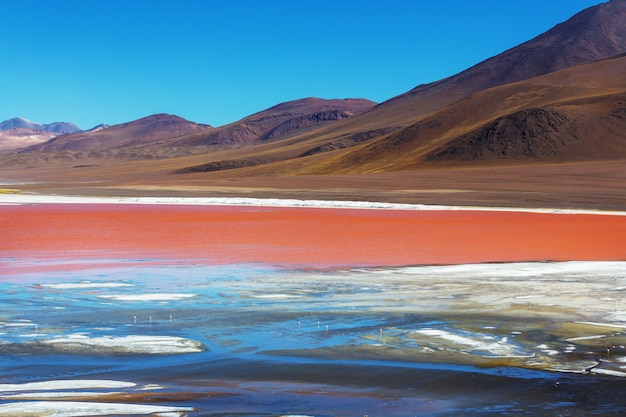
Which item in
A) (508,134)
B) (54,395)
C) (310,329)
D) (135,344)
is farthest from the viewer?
(508,134)

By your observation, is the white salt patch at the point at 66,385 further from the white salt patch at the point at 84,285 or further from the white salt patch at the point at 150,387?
the white salt patch at the point at 84,285

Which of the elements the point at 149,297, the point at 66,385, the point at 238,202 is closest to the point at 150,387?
the point at 66,385

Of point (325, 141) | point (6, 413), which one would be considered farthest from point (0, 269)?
point (325, 141)

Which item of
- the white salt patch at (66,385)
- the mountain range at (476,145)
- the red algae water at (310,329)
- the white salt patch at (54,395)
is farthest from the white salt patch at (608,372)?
the mountain range at (476,145)

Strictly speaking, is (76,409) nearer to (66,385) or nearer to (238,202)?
(66,385)

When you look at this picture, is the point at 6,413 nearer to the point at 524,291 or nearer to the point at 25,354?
the point at 25,354

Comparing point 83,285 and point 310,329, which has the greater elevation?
point 83,285
